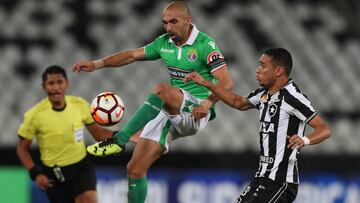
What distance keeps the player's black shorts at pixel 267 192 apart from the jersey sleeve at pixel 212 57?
0.90 m

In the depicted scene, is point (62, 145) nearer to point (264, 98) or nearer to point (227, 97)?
point (227, 97)

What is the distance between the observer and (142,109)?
614 cm

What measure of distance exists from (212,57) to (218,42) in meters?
4.75

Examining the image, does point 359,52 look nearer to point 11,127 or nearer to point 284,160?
point 11,127

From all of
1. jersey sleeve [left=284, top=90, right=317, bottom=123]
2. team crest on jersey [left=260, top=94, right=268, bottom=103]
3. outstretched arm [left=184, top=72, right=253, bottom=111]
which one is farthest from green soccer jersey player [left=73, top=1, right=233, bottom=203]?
jersey sleeve [left=284, top=90, right=317, bottom=123]

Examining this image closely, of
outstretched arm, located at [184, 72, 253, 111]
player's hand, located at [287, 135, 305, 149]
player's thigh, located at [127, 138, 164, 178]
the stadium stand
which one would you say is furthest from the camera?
the stadium stand

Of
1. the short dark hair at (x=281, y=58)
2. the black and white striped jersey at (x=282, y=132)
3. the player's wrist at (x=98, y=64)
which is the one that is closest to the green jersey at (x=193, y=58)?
the player's wrist at (x=98, y=64)

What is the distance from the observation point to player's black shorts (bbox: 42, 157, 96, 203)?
7137 mm

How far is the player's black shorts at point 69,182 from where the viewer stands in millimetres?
7137

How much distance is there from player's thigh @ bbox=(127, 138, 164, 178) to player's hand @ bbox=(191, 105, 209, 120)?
0.61 m

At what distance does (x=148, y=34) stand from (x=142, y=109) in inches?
184

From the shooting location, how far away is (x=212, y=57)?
6.14 m

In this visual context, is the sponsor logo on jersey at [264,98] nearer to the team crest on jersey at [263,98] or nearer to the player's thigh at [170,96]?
the team crest on jersey at [263,98]

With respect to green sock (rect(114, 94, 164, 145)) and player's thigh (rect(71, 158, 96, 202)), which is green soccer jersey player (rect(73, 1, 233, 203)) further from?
player's thigh (rect(71, 158, 96, 202))
